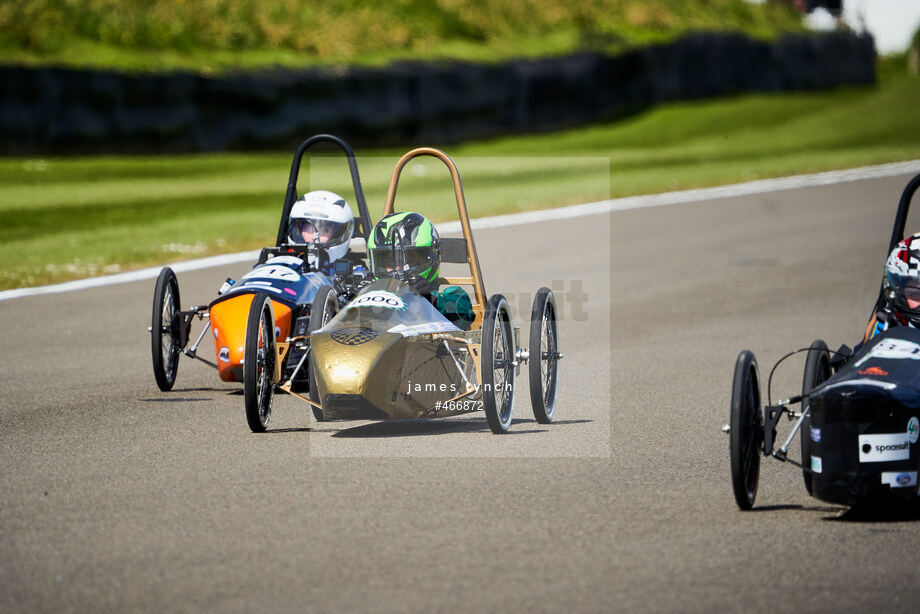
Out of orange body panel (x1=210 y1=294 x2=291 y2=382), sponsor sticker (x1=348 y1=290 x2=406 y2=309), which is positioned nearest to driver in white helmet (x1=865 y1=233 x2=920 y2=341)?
sponsor sticker (x1=348 y1=290 x2=406 y2=309)

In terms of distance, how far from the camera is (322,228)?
10250 millimetres

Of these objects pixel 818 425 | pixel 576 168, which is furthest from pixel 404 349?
pixel 576 168

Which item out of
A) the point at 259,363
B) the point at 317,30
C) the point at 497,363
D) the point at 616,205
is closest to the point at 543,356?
the point at 497,363

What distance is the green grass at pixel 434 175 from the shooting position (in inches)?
734

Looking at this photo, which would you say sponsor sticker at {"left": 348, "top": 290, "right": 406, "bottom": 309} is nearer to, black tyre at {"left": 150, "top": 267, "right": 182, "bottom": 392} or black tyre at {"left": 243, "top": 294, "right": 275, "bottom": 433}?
black tyre at {"left": 243, "top": 294, "right": 275, "bottom": 433}

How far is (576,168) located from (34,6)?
37.3ft

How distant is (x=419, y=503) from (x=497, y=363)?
1777 millimetres

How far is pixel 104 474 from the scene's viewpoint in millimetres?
7324

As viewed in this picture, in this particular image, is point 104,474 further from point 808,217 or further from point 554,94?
point 554,94

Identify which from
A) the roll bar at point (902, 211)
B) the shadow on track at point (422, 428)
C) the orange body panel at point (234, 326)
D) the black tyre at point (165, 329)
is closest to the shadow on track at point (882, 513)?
the roll bar at point (902, 211)

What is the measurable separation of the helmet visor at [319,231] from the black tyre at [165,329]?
98 cm

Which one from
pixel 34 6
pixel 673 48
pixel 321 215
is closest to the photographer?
pixel 321 215

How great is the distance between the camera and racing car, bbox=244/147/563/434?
7566 mm

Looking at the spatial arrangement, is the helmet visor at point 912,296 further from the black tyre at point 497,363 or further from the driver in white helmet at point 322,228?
the driver in white helmet at point 322,228
